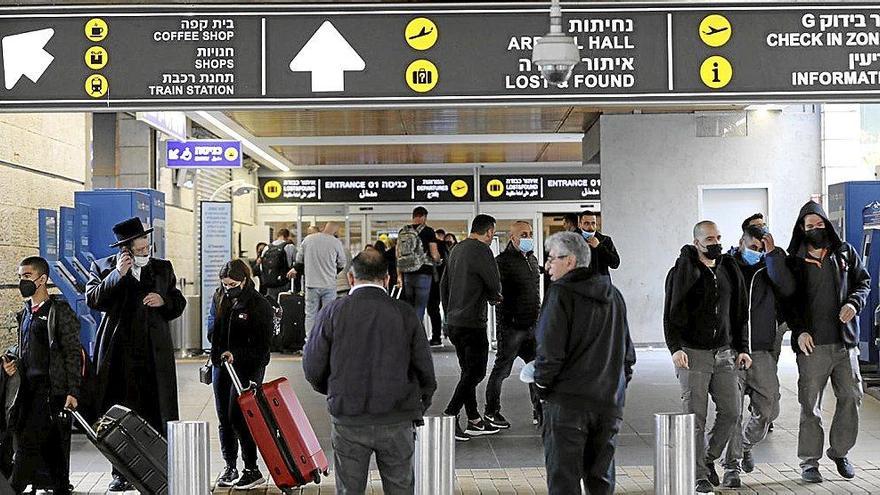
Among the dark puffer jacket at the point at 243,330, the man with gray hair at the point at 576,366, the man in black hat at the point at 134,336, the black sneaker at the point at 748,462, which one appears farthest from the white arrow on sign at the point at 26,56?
the black sneaker at the point at 748,462

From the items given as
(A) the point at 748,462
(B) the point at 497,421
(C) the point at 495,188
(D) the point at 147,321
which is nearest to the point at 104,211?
(D) the point at 147,321

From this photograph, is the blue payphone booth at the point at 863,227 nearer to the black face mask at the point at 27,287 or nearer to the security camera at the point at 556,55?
the security camera at the point at 556,55

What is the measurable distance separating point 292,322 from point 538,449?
892 cm

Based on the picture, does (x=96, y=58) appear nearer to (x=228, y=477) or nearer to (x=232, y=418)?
(x=232, y=418)

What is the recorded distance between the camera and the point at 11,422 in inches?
298

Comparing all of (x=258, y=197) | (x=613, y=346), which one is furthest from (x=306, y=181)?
(x=613, y=346)

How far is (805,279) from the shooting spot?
8164mm

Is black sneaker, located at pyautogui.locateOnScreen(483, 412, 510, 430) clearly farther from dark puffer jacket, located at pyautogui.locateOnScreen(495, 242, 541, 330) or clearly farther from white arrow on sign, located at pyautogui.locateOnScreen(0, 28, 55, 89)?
white arrow on sign, located at pyautogui.locateOnScreen(0, 28, 55, 89)

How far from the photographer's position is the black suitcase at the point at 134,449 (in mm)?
7180

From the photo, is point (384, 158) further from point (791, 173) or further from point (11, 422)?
point (11, 422)

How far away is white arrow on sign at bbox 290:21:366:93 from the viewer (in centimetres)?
713

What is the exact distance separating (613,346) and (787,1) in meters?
2.78

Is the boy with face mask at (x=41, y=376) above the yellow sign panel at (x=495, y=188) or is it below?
below

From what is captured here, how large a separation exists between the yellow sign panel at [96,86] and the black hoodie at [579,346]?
3.20 metres
